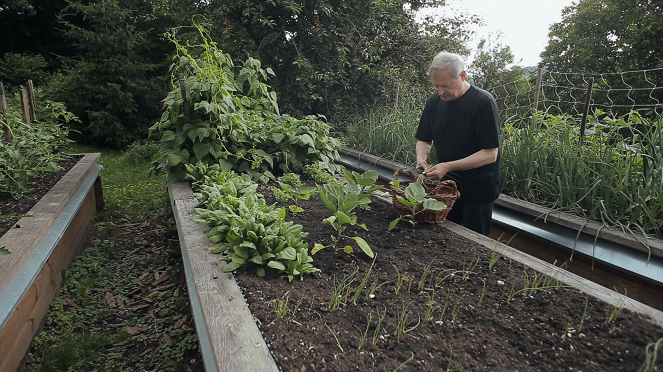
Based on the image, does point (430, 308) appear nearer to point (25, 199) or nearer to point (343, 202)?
point (343, 202)

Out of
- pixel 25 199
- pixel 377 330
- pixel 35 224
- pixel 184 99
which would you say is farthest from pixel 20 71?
pixel 377 330

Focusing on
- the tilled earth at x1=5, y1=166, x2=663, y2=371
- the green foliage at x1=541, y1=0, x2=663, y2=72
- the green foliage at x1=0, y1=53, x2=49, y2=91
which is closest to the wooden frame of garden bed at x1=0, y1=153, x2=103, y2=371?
the tilled earth at x1=5, y1=166, x2=663, y2=371

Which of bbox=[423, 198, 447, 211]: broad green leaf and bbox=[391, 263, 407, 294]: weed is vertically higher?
bbox=[423, 198, 447, 211]: broad green leaf

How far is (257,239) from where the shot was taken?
1914mm

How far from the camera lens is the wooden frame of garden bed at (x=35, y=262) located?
5.94 feet

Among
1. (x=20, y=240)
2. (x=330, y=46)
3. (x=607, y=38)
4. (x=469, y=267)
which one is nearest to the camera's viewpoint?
(x=469, y=267)

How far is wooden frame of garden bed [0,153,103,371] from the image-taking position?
1811mm

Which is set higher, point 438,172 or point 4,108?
point 4,108

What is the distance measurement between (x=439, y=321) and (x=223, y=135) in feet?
8.00

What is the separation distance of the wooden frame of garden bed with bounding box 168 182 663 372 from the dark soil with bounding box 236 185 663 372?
0.16 ft

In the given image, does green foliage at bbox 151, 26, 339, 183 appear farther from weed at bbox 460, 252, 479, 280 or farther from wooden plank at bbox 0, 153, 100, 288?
weed at bbox 460, 252, 479, 280

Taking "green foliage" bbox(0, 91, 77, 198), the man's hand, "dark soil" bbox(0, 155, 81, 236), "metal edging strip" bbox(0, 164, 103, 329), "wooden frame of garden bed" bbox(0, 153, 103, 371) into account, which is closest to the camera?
"metal edging strip" bbox(0, 164, 103, 329)

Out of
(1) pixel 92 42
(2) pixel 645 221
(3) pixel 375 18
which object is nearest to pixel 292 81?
(3) pixel 375 18

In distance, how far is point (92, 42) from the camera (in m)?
8.31
